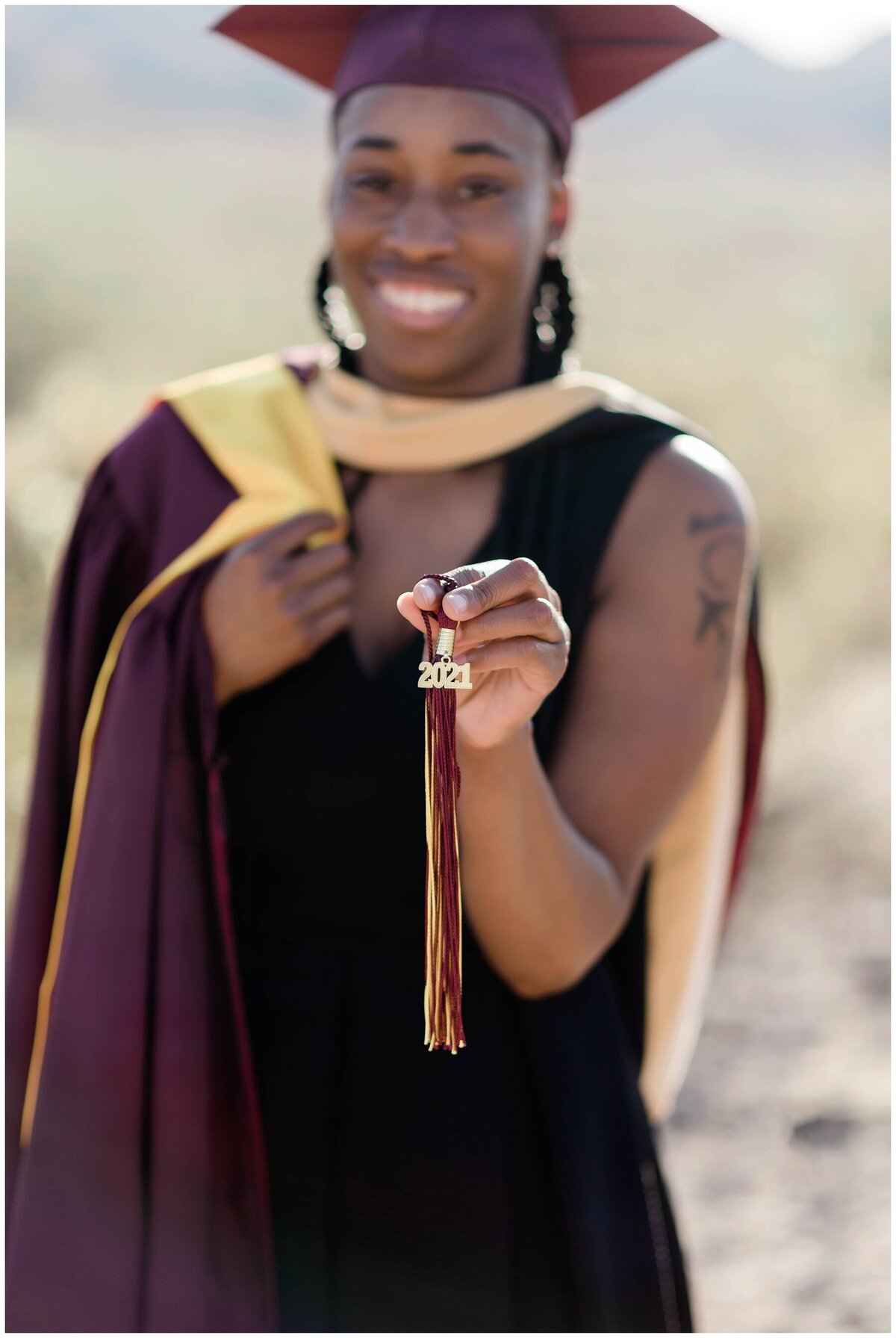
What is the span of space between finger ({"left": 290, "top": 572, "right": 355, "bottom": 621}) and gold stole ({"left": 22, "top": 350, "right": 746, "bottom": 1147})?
0.12m

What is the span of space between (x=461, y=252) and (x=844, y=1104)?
2749 mm

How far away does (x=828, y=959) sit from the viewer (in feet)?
15.5

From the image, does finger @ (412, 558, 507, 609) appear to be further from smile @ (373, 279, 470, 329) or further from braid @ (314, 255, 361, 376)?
braid @ (314, 255, 361, 376)

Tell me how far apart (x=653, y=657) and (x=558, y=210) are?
68 centimetres

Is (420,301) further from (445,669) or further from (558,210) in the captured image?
(445,669)

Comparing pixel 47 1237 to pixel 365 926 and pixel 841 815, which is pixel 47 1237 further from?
pixel 841 815

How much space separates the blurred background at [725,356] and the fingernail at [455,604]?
1025 mm

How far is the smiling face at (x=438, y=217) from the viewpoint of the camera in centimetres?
187

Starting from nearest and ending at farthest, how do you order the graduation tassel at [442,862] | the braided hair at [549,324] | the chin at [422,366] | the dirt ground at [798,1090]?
1. the graduation tassel at [442,862]
2. the chin at [422,366]
3. the braided hair at [549,324]
4. the dirt ground at [798,1090]

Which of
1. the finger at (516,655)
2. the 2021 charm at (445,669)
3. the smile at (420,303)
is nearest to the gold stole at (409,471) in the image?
the smile at (420,303)

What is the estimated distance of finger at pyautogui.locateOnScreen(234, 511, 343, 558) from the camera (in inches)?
75.9

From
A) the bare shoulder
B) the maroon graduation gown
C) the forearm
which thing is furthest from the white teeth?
the forearm

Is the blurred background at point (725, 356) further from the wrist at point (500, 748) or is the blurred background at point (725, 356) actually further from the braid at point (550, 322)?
the wrist at point (500, 748)

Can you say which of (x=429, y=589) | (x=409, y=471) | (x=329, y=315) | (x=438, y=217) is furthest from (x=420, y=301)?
(x=429, y=589)
